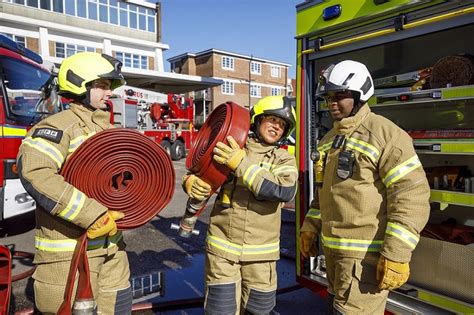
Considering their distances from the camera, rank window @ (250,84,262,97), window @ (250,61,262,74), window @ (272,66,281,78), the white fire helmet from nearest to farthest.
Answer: the white fire helmet < window @ (250,84,262,97) < window @ (250,61,262,74) < window @ (272,66,281,78)

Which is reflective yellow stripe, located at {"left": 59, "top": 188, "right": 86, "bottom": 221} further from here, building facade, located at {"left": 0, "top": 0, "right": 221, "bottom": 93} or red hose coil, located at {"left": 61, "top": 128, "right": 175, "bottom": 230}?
building facade, located at {"left": 0, "top": 0, "right": 221, "bottom": 93}

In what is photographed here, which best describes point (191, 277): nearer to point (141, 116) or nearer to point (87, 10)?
point (141, 116)

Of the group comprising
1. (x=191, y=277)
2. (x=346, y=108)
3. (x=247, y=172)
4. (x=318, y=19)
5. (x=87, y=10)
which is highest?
(x=87, y=10)

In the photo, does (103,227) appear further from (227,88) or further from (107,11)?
(227,88)

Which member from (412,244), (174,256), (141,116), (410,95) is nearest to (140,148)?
(412,244)

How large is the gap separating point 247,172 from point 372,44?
1.24 m

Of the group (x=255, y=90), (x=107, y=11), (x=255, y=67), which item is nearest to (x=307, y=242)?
(x=107, y=11)

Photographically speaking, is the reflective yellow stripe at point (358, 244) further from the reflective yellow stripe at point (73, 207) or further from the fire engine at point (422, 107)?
the reflective yellow stripe at point (73, 207)

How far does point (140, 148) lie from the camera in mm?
2344

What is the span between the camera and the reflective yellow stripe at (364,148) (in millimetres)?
2152

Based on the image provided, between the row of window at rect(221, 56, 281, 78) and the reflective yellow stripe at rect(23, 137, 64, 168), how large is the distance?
4248 centimetres

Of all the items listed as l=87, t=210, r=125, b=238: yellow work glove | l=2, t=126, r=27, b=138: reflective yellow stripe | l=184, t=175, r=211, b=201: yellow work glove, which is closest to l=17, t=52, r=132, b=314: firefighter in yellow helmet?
l=87, t=210, r=125, b=238: yellow work glove

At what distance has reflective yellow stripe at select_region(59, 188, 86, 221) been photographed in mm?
2073

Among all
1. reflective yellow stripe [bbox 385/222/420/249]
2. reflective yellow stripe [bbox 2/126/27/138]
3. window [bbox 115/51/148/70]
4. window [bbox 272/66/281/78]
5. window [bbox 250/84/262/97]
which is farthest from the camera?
window [bbox 272/66/281/78]
